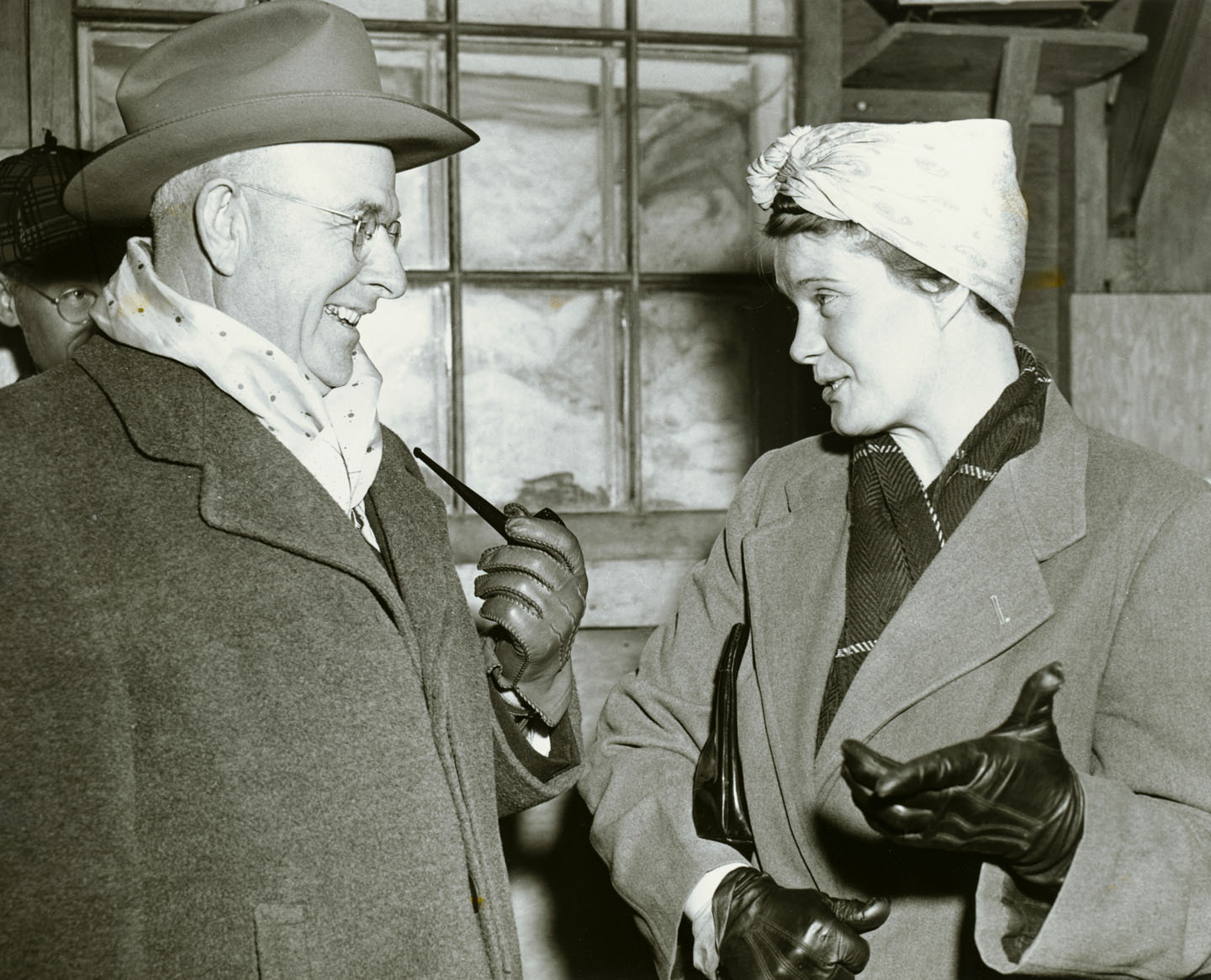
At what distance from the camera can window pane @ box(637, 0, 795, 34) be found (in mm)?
3053

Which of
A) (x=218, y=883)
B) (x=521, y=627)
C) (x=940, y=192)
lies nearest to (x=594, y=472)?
(x=521, y=627)

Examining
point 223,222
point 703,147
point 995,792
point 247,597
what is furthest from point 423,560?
point 703,147

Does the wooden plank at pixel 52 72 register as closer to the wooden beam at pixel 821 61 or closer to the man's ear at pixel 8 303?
the man's ear at pixel 8 303

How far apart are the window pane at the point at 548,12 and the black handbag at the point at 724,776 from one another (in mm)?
1808

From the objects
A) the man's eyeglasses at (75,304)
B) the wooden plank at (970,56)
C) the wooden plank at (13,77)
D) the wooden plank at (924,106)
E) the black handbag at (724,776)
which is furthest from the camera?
the wooden plank at (924,106)

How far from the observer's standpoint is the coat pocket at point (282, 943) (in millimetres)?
1496

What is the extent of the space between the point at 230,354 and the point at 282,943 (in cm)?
77

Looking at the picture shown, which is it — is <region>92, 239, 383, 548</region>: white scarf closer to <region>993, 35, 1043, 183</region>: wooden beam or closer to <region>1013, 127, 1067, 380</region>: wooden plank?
<region>993, 35, 1043, 183</region>: wooden beam

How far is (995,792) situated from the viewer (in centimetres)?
134

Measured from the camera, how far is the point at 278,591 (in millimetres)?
1594

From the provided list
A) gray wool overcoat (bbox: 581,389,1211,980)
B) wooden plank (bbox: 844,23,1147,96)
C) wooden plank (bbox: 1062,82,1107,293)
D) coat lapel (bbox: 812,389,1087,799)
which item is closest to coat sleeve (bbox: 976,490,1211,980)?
gray wool overcoat (bbox: 581,389,1211,980)

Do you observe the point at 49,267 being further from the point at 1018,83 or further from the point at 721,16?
the point at 1018,83

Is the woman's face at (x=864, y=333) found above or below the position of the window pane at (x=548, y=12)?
below

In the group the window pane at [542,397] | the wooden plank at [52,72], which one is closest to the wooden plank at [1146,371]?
the window pane at [542,397]
